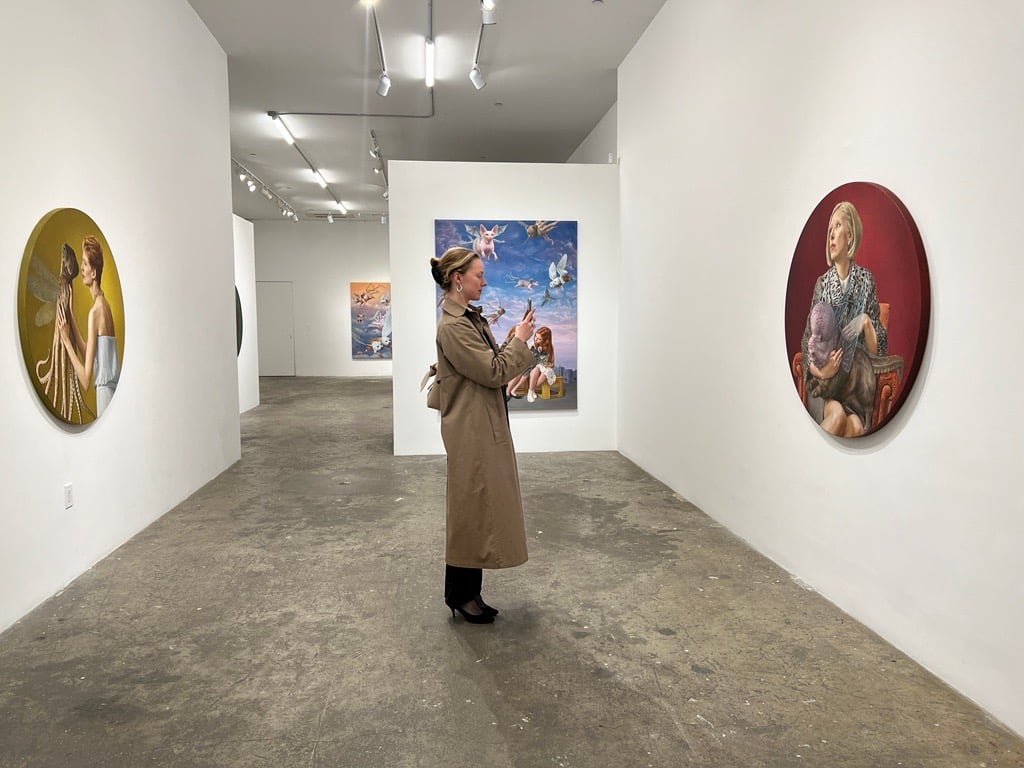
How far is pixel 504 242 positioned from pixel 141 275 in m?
3.68

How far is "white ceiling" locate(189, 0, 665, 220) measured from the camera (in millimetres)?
6250

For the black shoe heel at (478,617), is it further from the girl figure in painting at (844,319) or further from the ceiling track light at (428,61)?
the ceiling track light at (428,61)

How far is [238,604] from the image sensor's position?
3.53 metres

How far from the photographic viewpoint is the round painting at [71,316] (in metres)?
3.49

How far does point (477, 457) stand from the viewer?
3.08 meters

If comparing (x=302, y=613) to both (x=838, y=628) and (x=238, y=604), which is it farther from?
(x=838, y=628)

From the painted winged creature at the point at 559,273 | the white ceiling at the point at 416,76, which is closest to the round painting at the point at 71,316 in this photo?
the white ceiling at the point at 416,76

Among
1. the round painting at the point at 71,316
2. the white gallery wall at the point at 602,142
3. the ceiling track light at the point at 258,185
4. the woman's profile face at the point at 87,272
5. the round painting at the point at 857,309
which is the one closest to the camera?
the round painting at the point at 857,309

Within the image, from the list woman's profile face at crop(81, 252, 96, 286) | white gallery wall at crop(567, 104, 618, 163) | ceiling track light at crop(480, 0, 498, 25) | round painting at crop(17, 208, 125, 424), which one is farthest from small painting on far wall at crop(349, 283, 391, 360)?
woman's profile face at crop(81, 252, 96, 286)

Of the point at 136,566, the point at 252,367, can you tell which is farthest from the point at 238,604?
the point at 252,367

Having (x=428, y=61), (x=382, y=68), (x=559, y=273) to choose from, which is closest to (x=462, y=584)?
(x=559, y=273)

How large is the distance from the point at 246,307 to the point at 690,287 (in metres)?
8.49

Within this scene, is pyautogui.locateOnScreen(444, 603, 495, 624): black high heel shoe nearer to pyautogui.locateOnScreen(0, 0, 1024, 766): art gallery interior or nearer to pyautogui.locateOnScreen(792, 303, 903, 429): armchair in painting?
pyautogui.locateOnScreen(0, 0, 1024, 766): art gallery interior

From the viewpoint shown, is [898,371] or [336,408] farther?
[336,408]
